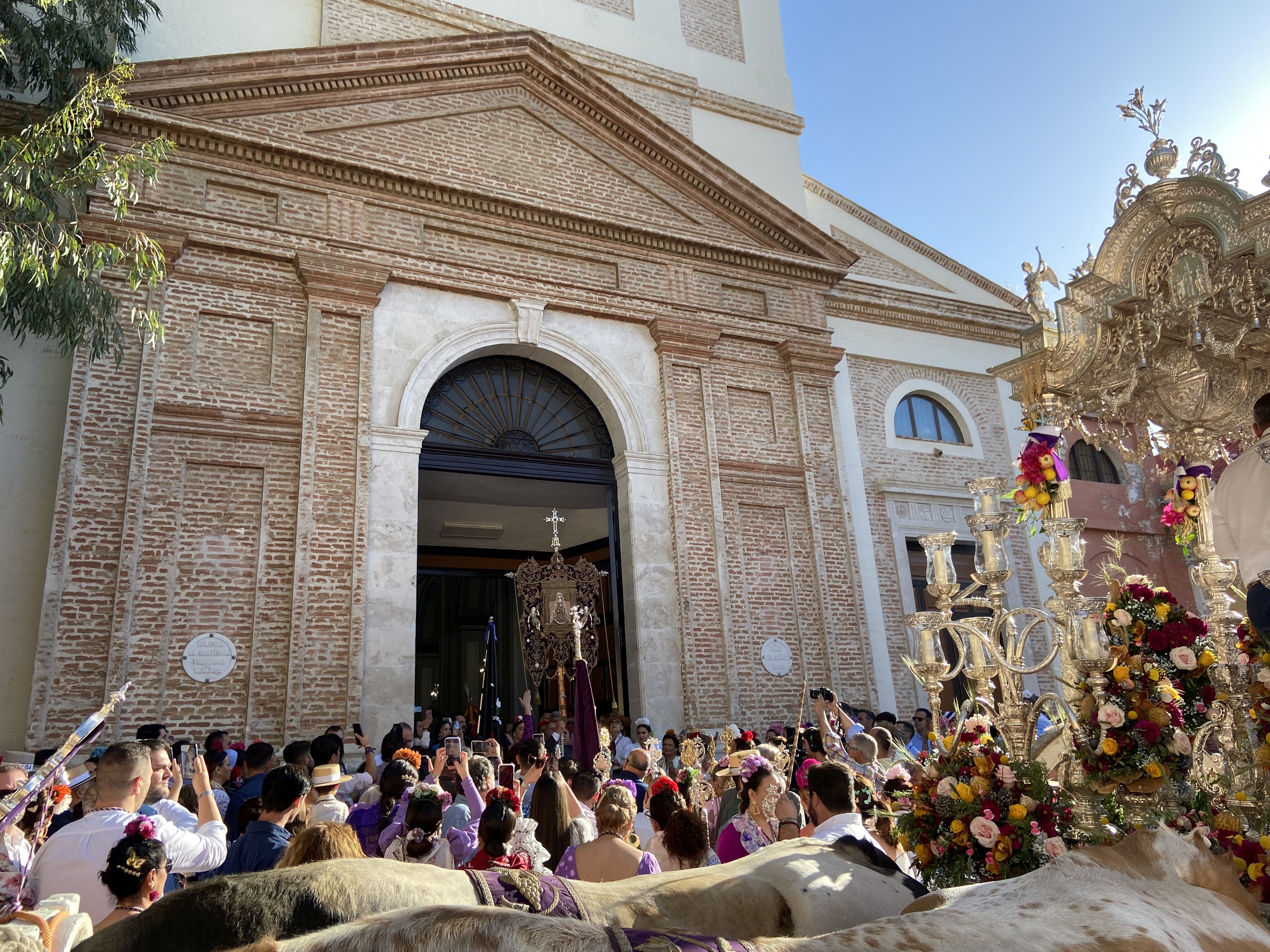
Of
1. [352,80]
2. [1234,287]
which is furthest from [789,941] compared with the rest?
[352,80]

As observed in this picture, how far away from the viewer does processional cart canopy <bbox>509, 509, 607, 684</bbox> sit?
39.3 ft

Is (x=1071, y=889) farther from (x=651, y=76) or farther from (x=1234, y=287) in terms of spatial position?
(x=651, y=76)

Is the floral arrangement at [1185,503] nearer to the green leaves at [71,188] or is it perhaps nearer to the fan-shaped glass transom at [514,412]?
the fan-shaped glass transom at [514,412]

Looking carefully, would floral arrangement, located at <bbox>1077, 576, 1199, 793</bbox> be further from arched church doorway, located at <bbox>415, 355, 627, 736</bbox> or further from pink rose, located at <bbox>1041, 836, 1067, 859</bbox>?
arched church doorway, located at <bbox>415, 355, 627, 736</bbox>

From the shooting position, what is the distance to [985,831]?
12.1 feet

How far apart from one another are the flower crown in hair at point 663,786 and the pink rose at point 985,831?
1568 millimetres

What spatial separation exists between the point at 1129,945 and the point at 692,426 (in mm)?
11722

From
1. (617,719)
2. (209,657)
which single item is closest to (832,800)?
(617,719)

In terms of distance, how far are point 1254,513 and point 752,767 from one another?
2671 mm

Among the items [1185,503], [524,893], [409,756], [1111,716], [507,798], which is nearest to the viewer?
[524,893]

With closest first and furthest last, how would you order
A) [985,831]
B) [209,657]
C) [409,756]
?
[985,831] < [409,756] < [209,657]

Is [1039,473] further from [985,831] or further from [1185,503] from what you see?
[985,831]

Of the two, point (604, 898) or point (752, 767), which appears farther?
point (752, 767)

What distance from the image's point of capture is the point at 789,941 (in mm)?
1193
